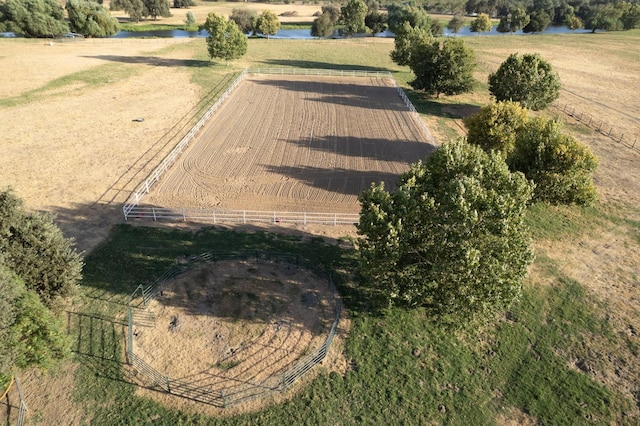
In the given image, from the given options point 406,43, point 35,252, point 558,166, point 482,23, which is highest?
point 482,23

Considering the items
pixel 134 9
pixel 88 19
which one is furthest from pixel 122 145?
pixel 134 9

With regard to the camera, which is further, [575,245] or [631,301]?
[575,245]

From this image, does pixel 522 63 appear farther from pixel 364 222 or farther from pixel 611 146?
pixel 364 222

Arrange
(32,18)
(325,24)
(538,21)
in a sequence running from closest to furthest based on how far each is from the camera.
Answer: (32,18) → (325,24) → (538,21)

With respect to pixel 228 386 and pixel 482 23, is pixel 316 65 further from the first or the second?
pixel 482 23

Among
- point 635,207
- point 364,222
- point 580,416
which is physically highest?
point 364,222

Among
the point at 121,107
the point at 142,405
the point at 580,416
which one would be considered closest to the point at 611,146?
the point at 580,416

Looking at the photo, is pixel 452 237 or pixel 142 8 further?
pixel 142 8

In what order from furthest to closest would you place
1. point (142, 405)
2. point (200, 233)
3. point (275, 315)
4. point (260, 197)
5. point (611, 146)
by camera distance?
point (611, 146)
point (260, 197)
point (200, 233)
point (275, 315)
point (142, 405)
